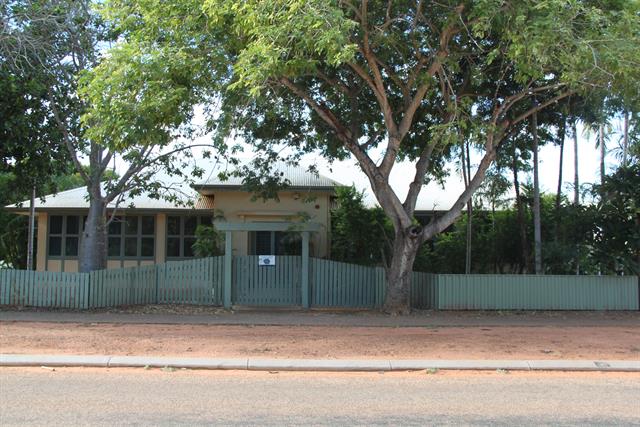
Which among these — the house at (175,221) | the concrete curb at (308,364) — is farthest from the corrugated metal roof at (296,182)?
the concrete curb at (308,364)

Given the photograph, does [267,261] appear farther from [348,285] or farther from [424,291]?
[424,291]

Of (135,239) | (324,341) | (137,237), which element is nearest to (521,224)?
(324,341)

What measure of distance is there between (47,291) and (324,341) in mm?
7823

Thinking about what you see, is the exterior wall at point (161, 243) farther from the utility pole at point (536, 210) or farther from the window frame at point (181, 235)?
the utility pole at point (536, 210)

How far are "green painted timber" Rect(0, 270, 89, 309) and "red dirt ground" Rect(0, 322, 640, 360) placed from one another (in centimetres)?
225

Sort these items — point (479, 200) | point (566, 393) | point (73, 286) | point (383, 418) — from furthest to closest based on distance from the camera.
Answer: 1. point (479, 200)
2. point (73, 286)
3. point (566, 393)
4. point (383, 418)

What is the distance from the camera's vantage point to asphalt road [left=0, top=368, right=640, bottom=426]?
6.44m

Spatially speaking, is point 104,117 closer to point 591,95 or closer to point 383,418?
point 383,418

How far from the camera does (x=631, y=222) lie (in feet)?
54.0

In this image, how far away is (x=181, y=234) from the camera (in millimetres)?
22469

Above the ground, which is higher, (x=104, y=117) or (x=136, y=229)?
(x=104, y=117)

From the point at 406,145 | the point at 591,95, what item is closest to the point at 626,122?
the point at 591,95

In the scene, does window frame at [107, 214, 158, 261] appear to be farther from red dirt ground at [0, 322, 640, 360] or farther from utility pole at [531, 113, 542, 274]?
utility pole at [531, 113, 542, 274]

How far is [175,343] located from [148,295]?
558 centimetres
